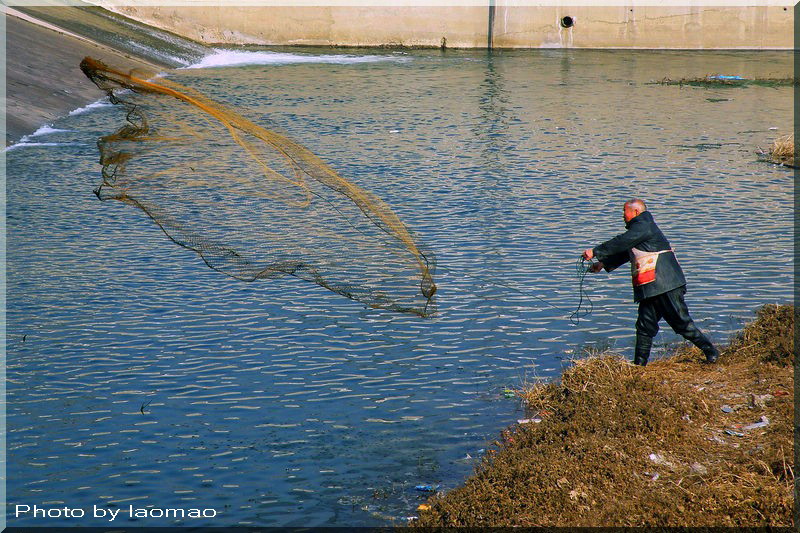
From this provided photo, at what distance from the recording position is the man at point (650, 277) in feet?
34.4

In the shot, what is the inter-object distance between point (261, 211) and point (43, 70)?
17677mm

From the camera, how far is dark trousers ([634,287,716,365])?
10.5 meters

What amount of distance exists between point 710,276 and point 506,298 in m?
3.35

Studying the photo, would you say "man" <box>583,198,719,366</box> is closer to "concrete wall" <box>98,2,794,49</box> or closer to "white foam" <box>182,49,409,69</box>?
"white foam" <box>182,49,409,69</box>

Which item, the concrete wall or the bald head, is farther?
the concrete wall

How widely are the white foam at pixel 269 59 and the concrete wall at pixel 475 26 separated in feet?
9.19

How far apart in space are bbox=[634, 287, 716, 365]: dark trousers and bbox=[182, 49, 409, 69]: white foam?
33435 mm

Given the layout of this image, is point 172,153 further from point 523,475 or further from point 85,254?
point 523,475

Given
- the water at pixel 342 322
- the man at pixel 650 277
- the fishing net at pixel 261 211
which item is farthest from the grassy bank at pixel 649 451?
the fishing net at pixel 261 211

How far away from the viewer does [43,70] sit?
31.5m

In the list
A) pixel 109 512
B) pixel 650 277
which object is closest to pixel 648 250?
pixel 650 277

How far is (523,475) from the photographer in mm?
8195

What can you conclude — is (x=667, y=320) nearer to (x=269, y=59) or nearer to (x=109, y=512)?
(x=109, y=512)

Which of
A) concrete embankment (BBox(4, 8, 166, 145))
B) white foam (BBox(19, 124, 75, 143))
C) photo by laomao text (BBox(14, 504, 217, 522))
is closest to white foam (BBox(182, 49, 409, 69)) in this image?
concrete embankment (BBox(4, 8, 166, 145))
